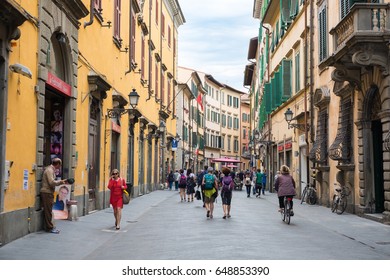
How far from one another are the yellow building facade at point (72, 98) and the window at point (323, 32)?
802 centimetres

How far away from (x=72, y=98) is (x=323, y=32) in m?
11.4

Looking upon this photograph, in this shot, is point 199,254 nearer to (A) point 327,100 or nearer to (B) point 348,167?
(B) point 348,167

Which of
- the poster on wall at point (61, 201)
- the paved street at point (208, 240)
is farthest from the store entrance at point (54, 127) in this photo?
the paved street at point (208, 240)

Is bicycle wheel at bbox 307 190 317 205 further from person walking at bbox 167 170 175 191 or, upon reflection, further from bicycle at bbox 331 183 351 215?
person walking at bbox 167 170 175 191

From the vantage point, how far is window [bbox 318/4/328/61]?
923 inches

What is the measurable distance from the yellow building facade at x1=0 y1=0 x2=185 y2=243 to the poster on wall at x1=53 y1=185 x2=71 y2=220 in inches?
20.2

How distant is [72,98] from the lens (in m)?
16.6

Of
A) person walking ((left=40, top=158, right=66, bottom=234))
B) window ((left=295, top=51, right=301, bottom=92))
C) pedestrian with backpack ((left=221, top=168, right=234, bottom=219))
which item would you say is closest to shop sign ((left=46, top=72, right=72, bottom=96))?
person walking ((left=40, top=158, right=66, bottom=234))

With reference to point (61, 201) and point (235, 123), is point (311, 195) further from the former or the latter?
point (235, 123)

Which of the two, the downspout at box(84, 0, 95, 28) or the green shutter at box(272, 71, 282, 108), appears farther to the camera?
the green shutter at box(272, 71, 282, 108)

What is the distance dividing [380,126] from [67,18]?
9685 mm

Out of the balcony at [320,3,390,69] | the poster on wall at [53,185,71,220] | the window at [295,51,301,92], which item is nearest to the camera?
the poster on wall at [53,185,71,220]
